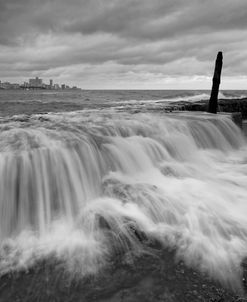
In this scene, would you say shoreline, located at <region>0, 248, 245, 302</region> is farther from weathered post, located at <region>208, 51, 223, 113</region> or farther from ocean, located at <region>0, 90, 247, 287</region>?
weathered post, located at <region>208, 51, 223, 113</region>

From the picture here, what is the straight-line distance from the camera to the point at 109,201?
6305 mm

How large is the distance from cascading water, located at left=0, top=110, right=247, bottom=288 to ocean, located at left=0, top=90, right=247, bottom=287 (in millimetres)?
19

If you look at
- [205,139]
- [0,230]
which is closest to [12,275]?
[0,230]

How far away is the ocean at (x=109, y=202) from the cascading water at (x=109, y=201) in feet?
0.06

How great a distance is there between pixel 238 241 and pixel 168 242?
1236 millimetres

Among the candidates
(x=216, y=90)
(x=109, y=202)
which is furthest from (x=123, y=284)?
(x=216, y=90)

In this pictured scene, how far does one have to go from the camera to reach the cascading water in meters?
4.77

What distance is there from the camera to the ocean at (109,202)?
4.71m

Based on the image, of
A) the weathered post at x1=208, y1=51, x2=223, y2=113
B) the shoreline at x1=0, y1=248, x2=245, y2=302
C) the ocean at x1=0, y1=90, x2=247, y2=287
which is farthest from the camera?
the weathered post at x1=208, y1=51, x2=223, y2=113

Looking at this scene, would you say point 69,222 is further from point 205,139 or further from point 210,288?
point 205,139

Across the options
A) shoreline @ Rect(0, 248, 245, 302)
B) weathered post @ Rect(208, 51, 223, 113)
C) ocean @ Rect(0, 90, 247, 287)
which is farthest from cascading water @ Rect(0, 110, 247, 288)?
weathered post @ Rect(208, 51, 223, 113)

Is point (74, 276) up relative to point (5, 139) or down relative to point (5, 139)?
down

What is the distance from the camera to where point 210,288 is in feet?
12.4

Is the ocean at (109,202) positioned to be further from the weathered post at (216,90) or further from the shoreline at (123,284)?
the weathered post at (216,90)
